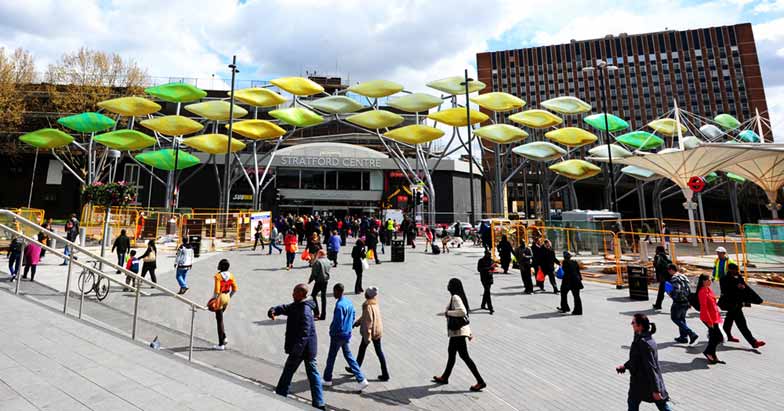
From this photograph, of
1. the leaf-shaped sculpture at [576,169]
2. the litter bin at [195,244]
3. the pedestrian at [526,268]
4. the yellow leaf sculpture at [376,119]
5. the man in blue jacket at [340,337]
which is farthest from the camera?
the leaf-shaped sculpture at [576,169]

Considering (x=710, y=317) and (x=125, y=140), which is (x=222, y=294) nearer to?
(x=710, y=317)

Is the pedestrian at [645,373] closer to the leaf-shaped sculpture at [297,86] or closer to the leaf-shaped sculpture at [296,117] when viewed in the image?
the leaf-shaped sculpture at [296,117]

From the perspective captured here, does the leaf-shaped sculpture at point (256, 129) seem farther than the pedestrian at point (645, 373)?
Yes

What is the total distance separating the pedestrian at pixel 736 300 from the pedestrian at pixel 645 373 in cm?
397

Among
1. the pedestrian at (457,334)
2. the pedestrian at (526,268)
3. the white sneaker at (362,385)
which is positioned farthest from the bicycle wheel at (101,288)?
the pedestrian at (526,268)

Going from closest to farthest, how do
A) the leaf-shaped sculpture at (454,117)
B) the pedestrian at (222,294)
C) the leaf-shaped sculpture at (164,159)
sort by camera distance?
the pedestrian at (222,294) → the leaf-shaped sculpture at (164,159) → the leaf-shaped sculpture at (454,117)

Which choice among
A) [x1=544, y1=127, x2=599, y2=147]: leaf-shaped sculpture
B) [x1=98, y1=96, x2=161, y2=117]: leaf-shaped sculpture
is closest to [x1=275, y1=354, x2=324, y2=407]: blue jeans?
[x1=98, y1=96, x2=161, y2=117]: leaf-shaped sculpture

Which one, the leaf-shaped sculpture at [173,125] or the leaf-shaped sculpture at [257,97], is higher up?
the leaf-shaped sculpture at [257,97]

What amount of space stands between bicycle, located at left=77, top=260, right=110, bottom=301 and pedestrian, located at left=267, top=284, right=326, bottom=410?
15.0 feet

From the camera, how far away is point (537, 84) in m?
92.1

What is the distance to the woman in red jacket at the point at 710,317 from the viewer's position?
219 inches

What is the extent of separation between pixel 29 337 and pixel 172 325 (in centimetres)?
245

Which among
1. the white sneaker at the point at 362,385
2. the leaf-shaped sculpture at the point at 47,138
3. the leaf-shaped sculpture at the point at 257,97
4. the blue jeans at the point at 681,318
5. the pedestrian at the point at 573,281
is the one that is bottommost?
the white sneaker at the point at 362,385

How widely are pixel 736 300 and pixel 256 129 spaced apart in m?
33.0
